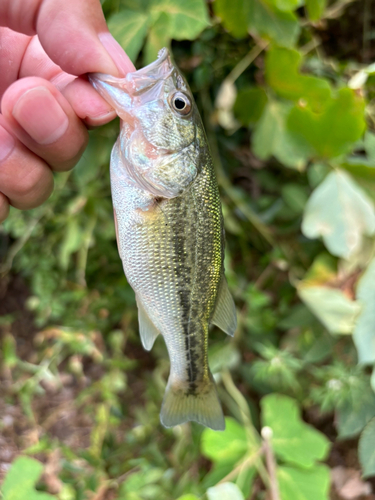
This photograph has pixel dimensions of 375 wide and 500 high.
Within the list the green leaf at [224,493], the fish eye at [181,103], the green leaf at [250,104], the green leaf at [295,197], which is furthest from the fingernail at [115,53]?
the green leaf at [224,493]

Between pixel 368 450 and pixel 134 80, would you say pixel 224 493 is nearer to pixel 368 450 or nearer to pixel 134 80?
pixel 368 450

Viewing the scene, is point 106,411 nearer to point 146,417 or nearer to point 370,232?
point 146,417

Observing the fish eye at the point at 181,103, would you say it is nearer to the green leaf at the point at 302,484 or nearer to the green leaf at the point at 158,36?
the green leaf at the point at 158,36

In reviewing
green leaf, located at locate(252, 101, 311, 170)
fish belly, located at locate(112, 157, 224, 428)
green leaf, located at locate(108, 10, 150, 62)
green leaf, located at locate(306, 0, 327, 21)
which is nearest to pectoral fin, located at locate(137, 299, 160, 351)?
A: fish belly, located at locate(112, 157, 224, 428)

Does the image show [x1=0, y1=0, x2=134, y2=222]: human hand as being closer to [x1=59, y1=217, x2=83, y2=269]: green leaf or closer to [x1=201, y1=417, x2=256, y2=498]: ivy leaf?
[x1=59, y1=217, x2=83, y2=269]: green leaf

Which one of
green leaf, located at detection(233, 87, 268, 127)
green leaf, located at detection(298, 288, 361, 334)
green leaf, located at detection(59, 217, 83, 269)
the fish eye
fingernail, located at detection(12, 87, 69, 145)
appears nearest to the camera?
fingernail, located at detection(12, 87, 69, 145)

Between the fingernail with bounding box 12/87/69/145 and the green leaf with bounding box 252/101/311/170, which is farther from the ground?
the fingernail with bounding box 12/87/69/145
